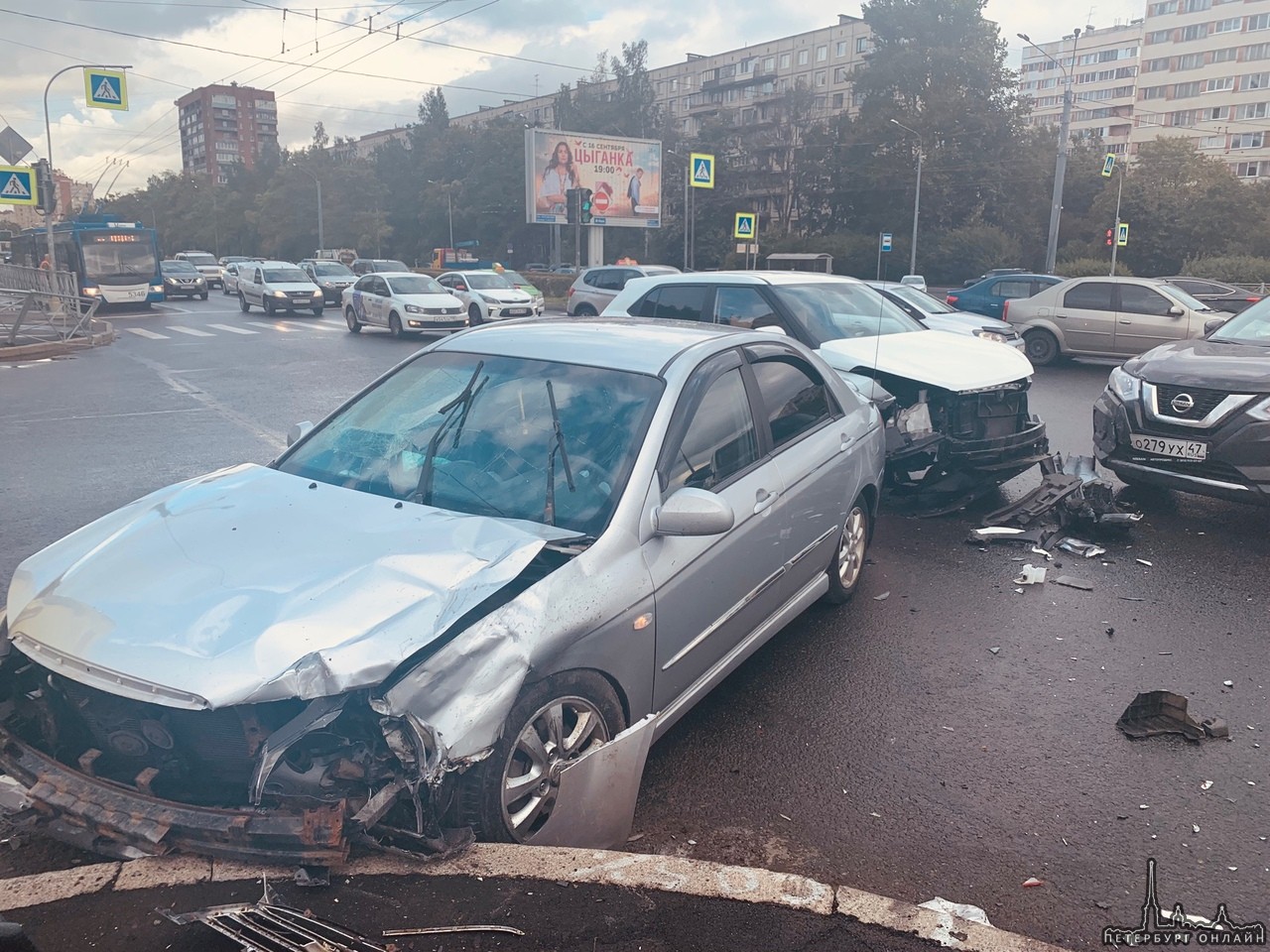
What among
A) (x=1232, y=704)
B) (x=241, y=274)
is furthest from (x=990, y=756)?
(x=241, y=274)

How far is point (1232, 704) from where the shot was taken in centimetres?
429

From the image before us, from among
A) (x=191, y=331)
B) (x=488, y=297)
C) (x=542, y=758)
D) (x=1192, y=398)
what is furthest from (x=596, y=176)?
(x=542, y=758)

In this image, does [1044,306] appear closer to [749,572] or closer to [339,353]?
[339,353]

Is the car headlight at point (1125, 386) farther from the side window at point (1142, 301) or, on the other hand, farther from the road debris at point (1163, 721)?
the side window at point (1142, 301)

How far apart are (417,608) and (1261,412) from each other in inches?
240

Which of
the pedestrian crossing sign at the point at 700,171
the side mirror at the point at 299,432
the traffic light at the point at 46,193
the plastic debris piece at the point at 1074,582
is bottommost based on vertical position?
the plastic debris piece at the point at 1074,582

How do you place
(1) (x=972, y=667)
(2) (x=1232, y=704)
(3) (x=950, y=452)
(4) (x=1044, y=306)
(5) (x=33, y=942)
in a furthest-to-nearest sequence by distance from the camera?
(4) (x=1044, y=306) → (3) (x=950, y=452) → (1) (x=972, y=667) → (2) (x=1232, y=704) → (5) (x=33, y=942)

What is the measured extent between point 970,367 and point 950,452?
778 mm

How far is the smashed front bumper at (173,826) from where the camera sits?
99.2 inches

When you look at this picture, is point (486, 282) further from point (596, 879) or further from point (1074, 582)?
point (596, 879)

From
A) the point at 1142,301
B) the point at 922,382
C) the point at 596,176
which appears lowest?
the point at 922,382

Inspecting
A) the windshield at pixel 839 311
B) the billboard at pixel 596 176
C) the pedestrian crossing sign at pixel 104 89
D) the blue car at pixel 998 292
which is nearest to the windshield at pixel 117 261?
the pedestrian crossing sign at pixel 104 89

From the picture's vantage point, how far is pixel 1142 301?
1589 centimetres

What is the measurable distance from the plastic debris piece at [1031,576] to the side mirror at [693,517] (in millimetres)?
3346
